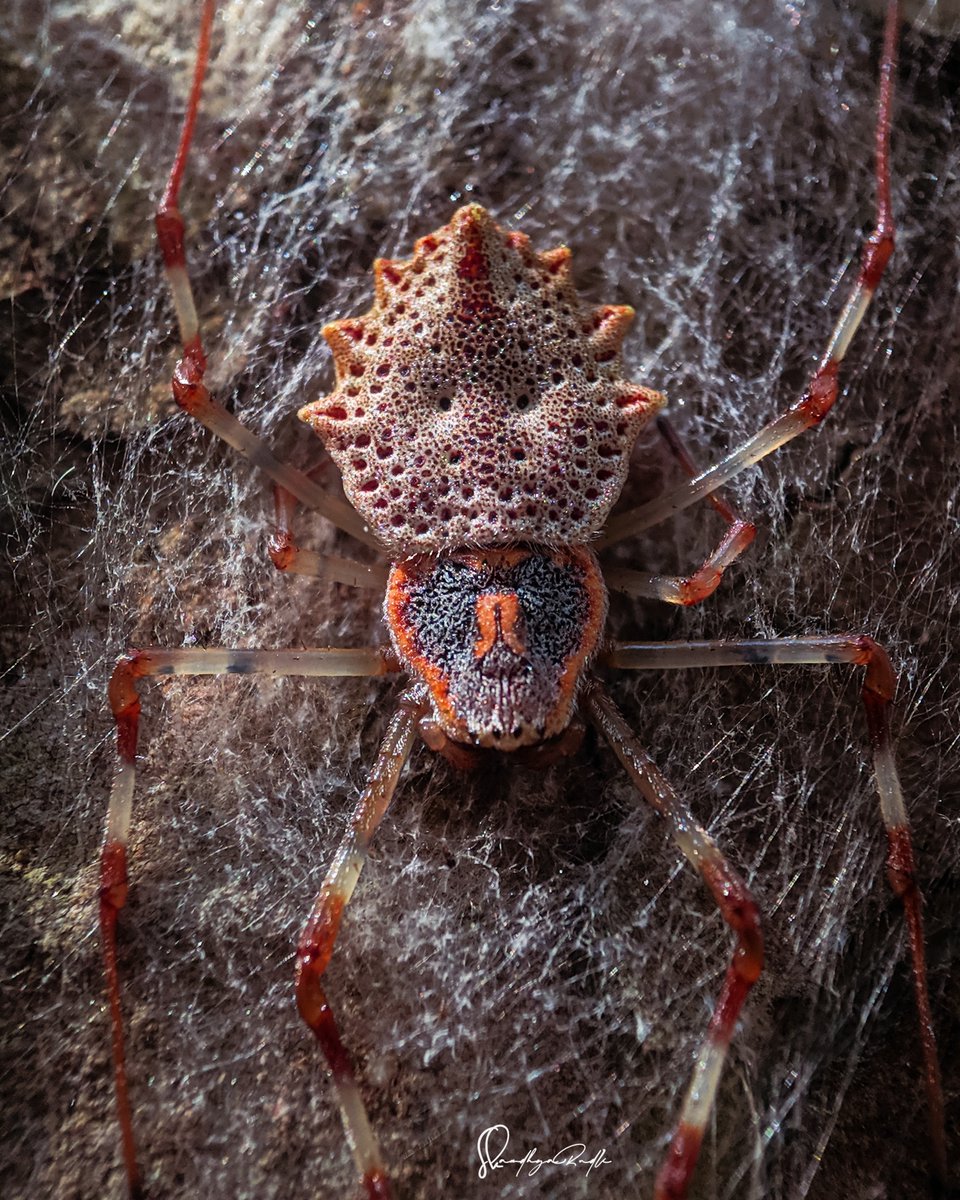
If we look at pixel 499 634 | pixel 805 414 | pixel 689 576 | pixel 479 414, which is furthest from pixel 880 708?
pixel 479 414

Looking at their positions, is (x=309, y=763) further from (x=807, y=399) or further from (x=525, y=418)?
(x=807, y=399)

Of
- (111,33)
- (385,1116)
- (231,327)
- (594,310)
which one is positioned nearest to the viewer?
(385,1116)

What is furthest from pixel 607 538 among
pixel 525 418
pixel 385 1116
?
pixel 385 1116
